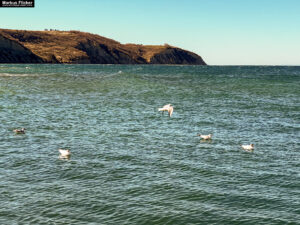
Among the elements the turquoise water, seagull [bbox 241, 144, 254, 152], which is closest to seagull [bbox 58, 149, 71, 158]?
the turquoise water

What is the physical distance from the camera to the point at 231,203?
50.4 ft

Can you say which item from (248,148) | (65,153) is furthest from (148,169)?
(248,148)

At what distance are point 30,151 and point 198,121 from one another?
16.5m

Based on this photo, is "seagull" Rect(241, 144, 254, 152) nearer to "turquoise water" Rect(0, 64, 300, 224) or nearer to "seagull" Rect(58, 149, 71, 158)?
"turquoise water" Rect(0, 64, 300, 224)

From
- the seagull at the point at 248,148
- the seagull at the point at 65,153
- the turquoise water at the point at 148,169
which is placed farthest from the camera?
the seagull at the point at 248,148

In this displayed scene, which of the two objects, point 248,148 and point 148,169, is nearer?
point 148,169

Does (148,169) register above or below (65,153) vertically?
below

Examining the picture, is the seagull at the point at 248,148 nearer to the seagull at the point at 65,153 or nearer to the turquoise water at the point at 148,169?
the turquoise water at the point at 148,169

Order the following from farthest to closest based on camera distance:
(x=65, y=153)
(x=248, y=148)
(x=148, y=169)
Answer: (x=248, y=148) < (x=65, y=153) < (x=148, y=169)

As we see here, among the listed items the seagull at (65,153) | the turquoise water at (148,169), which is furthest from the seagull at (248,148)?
the seagull at (65,153)

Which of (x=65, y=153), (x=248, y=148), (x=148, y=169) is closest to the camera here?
(x=148, y=169)

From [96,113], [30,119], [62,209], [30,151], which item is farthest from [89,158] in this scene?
[96,113]

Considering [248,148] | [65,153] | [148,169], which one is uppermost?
[248,148]

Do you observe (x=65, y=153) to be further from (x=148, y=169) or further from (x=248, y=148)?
(x=248, y=148)
